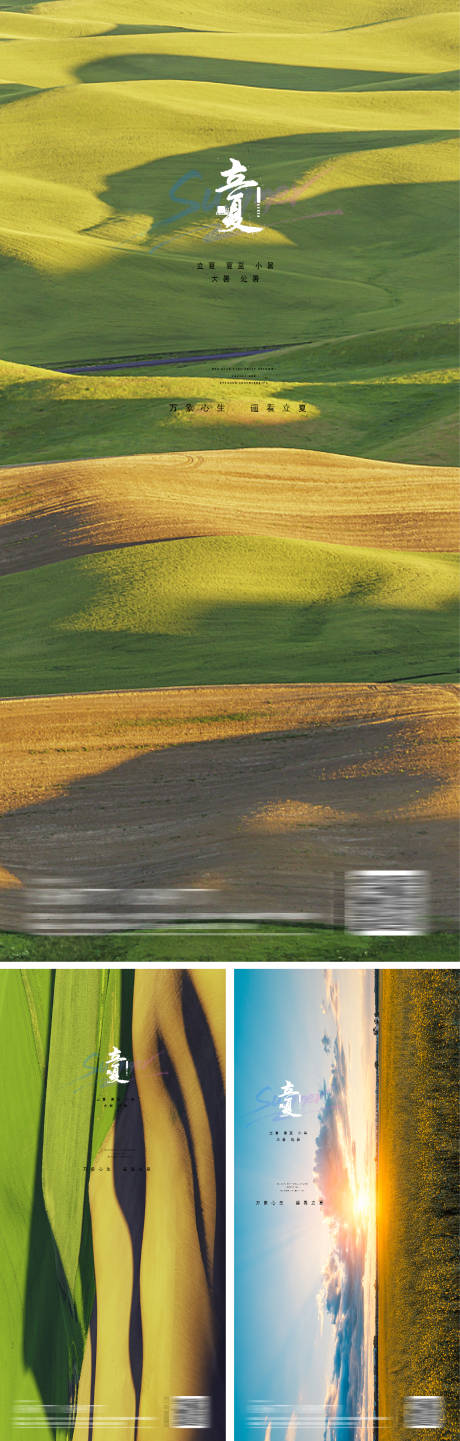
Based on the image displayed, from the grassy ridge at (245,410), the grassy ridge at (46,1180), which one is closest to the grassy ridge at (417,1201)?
the grassy ridge at (46,1180)

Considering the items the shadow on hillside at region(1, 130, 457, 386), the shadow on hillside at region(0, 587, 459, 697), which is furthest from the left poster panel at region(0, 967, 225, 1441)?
the shadow on hillside at region(1, 130, 457, 386)

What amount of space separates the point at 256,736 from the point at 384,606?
2.12 feet

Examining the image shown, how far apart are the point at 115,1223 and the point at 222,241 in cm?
333

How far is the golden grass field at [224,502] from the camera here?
433cm

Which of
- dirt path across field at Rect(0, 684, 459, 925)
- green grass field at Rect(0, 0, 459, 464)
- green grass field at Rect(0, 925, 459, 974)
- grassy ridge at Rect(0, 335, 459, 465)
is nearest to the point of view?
green grass field at Rect(0, 925, 459, 974)

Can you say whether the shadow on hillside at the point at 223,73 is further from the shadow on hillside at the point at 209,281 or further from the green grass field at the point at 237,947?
the green grass field at the point at 237,947

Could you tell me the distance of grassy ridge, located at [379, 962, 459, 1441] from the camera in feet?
9.99

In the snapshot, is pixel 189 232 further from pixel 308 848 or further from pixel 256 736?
pixel 308 848

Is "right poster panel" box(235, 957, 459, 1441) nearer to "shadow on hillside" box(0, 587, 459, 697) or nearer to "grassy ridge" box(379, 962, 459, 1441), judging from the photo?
"grassy ridge" box(379, 962, 459, 1441)

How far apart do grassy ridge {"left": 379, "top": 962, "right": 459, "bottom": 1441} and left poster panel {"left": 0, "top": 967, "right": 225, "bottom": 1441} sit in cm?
43

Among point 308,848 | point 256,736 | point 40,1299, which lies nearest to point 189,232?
point 256,736

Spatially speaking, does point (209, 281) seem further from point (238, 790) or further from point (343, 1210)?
point (343, 1210)

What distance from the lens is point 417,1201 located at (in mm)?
3068

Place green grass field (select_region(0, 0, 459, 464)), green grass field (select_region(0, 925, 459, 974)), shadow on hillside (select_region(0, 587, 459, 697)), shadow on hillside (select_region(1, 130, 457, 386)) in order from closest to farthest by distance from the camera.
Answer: green grass field (select_region(0, 925, 459, 974))
shadow on hillside (select_region(0, 587, 459, 697))
green grass field (select_region(0, 0, 459, 464))
shadow on hillside (select_region(1, 130, 457, 386))
